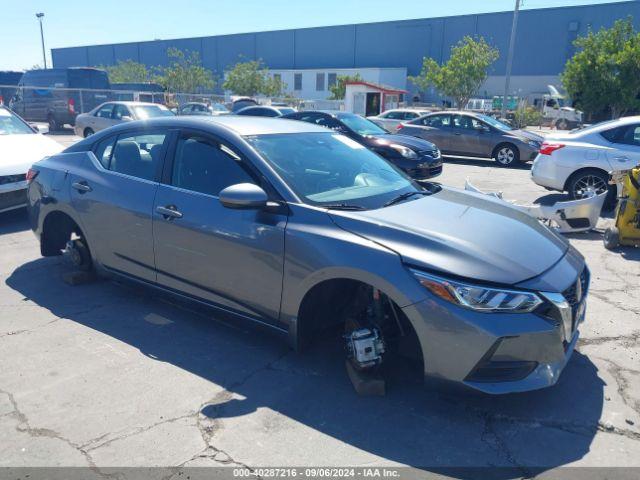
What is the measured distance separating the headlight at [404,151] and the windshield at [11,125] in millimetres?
6885

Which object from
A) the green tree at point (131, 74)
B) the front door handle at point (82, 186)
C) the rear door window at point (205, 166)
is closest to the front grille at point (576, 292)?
the rear door window at point (205, 166)

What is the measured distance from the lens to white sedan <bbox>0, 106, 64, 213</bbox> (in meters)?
6.79

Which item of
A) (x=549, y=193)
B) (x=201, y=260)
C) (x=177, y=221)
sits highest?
(x=177, y=221)

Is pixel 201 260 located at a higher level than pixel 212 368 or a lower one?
higher

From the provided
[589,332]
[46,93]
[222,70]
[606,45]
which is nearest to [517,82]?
[606,45]

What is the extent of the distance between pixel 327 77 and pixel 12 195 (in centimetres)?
5487

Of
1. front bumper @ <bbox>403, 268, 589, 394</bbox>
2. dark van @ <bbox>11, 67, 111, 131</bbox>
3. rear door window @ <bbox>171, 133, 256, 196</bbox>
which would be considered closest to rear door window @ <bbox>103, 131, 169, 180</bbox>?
rear door window @ <bbox>171, 133, 256, 196</bbox>

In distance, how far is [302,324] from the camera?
3.27m

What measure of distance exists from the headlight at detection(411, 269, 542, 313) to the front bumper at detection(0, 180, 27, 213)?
6295mm

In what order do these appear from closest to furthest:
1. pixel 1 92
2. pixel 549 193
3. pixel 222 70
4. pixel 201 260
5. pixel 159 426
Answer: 1. pixel 159 426
2. pixel 201 260
3. pixel 549 193
4. pixel 1 92
5. pixel 222 70

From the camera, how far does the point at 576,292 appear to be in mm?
3061

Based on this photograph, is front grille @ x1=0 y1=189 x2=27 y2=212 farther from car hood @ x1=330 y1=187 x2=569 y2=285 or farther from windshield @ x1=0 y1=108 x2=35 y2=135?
car hood @ x1=330 y1=187 x2=569 y2=285

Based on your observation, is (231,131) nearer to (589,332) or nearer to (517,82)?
(589,332)

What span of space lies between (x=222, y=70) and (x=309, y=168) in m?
68.9
